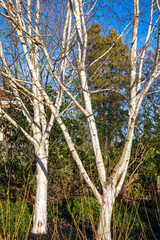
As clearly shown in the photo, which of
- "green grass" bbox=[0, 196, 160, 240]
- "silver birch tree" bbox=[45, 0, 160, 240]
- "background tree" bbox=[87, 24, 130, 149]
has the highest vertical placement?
"background tree" bbox=[87, 24, 130, 149]

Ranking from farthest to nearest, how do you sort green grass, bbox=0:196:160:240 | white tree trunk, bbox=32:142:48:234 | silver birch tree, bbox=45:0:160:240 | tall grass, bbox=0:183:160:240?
green grass, bbox=0:196:160:240 < tall grass, bbox=0:183:160:240 < white tree trunk, bbox=32:142:48:234 < silver birch tree, bbox=45:0:160:240

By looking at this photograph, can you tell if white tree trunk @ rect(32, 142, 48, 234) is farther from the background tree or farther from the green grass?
the background tree

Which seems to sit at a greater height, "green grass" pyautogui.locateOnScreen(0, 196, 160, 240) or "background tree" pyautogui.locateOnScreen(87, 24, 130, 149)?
"background tree" pyautogui.locateOnScreen(87, 24, 130, 149)

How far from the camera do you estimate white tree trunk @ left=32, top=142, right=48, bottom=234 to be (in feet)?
14.6

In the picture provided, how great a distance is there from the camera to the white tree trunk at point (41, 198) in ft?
14.6

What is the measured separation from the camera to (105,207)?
3656mm

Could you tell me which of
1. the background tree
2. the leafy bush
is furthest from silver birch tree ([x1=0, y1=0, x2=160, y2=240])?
the leafy bush

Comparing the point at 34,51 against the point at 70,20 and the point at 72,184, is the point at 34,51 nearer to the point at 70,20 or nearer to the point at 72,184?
the point at 70,20

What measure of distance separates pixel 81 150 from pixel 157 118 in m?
2.70

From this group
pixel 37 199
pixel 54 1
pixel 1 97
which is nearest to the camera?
pixel 37 199

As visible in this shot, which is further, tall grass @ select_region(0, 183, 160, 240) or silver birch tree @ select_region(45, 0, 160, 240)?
tall grass @ select_region(0, 183, 160, 240)

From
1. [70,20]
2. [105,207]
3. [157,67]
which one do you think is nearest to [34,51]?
[70,20]

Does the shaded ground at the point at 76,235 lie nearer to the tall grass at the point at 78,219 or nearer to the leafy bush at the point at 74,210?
the tall grass at the point at 78,219

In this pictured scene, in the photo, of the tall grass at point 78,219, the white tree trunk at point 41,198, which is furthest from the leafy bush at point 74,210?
the white tree trunk at point 41,198
